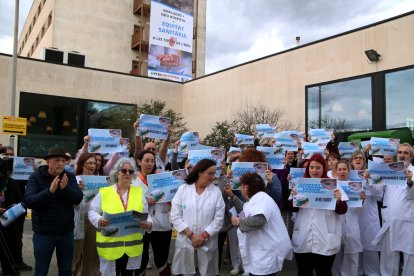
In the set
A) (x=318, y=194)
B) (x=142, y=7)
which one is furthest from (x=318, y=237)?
(x=142, y=7)

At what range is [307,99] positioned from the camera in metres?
19.3

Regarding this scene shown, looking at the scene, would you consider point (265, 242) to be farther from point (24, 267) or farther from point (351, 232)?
point (24, 267)

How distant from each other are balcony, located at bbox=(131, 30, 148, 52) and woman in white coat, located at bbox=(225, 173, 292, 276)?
3834 centimetres

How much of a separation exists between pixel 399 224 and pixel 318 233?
170 centimetres

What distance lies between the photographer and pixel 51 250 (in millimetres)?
5375

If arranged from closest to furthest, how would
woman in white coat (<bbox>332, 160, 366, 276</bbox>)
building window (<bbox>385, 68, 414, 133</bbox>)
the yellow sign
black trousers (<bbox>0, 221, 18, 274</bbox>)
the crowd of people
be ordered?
the crowd of people < woman in white coat (<bbox>332, 160, 366, 276</bbox>) < black trousers (<bbox>0, 221, 18, 274</bbox>) < building window (<bbox>385, 68, 414, 133</bbox>) < the yellow sign

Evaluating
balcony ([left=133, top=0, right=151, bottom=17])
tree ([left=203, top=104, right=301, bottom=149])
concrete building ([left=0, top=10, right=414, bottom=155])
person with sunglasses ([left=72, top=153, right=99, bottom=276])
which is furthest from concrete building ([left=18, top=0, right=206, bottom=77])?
person with sunglasses ([left=72, top=153, right=99, bottom=276])

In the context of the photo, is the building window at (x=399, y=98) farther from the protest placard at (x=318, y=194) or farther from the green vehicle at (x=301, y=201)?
the green vehicle at (x=301, y=201)

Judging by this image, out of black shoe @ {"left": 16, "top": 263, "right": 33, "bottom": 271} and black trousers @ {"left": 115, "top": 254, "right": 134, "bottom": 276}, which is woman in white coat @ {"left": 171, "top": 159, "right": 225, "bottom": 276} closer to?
black trousers @ {"left": 115, "top": 254, "right": 134, "bottom": 276}

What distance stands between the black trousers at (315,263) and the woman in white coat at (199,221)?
115 centimetres

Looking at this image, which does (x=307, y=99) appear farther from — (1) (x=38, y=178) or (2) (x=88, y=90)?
(1) (x=38, y=178)

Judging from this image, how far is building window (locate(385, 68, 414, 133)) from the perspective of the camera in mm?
15672

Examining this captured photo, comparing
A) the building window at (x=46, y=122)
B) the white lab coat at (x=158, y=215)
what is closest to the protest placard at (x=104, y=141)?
the white lab coat at (x=158, y=215)

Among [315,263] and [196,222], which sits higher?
[196,222]
